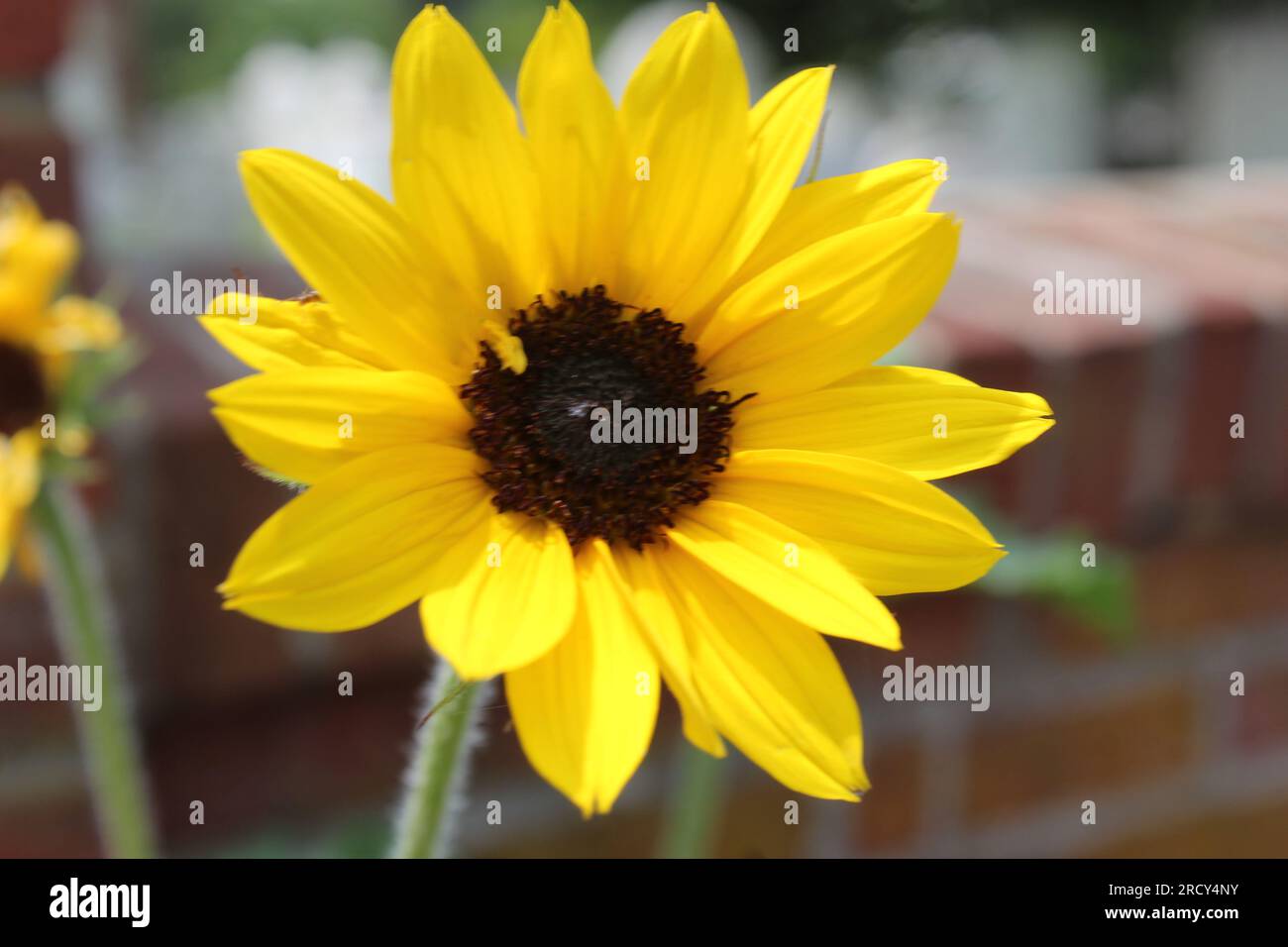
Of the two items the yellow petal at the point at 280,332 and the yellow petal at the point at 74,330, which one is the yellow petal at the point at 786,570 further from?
the yellow petal at the point at 74,330

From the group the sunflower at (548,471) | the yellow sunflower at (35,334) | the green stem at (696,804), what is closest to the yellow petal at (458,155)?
the sunflower at (548,471)

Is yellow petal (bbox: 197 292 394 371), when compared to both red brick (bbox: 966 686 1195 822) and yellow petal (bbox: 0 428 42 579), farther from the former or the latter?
red brick (bbox: 966 686 1195 822)
